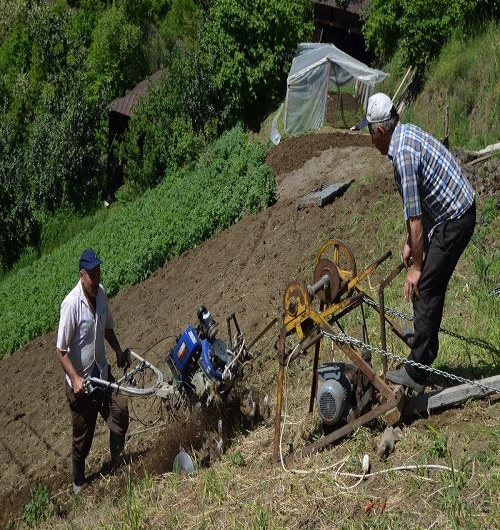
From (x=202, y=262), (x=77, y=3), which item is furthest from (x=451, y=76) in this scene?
(x=77, y=3)

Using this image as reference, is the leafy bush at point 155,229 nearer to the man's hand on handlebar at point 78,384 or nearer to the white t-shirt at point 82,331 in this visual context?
the white t-shirt at point 82,331

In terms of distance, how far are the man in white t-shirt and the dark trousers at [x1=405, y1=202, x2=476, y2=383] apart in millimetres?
2844

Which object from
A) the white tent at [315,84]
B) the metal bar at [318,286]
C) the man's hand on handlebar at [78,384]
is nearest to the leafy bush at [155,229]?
the white tent at [315,84]

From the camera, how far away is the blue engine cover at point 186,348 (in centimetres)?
720

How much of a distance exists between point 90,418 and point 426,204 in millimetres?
3707

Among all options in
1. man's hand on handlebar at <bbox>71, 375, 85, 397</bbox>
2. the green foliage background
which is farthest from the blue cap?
the green foliage background

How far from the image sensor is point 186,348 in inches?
286

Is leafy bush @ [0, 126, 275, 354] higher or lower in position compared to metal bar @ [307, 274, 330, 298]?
lower

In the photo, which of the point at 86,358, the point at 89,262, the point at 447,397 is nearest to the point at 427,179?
the point at 447,397

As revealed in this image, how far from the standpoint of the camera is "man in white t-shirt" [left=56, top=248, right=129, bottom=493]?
722 cm

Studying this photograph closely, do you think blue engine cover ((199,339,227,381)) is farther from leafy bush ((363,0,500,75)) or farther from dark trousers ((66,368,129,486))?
leafy bush ((363,0,500,75))

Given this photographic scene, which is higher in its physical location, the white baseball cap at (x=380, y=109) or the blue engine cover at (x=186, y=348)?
the white baseball cap at (x=380, y=109)

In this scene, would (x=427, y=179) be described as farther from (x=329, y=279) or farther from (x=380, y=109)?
(x=329, y=279)

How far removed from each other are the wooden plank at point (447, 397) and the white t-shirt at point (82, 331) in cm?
286
